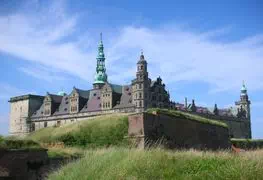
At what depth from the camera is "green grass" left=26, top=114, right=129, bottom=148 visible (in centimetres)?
1622

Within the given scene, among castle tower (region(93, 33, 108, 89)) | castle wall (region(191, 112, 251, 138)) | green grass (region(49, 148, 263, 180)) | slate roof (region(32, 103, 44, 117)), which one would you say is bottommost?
green grass (region(49, 148, 263, 180))

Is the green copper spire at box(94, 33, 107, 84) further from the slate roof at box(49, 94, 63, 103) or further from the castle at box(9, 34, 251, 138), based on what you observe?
the slate roof at box(49, 94, 63, 103)

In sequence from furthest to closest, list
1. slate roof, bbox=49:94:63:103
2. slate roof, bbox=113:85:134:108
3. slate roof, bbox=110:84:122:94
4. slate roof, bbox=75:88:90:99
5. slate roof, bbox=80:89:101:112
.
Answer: slate roof, bbox=49:94:63:103 → slate roof, bbox=75:88:90:99 → slate roof, bbox=80:89:101:112 → slate roof, bbox=110:84:122:94 → slate roof, bbox=113:85:134:108

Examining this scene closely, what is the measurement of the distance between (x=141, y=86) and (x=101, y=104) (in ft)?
29.5

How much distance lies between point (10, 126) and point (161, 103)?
1347 inches

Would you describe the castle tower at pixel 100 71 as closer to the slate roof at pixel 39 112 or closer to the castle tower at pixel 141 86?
the slate roof at pixel 39 112

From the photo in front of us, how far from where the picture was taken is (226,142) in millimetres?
24062

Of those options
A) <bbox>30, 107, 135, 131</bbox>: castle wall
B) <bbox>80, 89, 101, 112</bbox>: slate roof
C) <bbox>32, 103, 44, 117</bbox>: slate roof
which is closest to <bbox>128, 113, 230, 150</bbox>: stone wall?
<bbox>30, 107, 135, 131</bbox>: castle wall

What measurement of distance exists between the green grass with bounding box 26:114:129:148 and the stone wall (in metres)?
0.43

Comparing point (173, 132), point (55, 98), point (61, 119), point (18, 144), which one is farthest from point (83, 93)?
point (18, 144)

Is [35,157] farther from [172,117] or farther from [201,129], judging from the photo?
[201,129]

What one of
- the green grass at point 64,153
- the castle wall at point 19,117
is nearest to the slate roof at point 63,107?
the castle wall at point 19,117

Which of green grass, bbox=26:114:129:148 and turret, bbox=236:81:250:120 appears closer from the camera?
green grass, bbox=26:114:129:148

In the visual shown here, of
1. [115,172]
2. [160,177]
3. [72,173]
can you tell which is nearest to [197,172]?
[160,177]
